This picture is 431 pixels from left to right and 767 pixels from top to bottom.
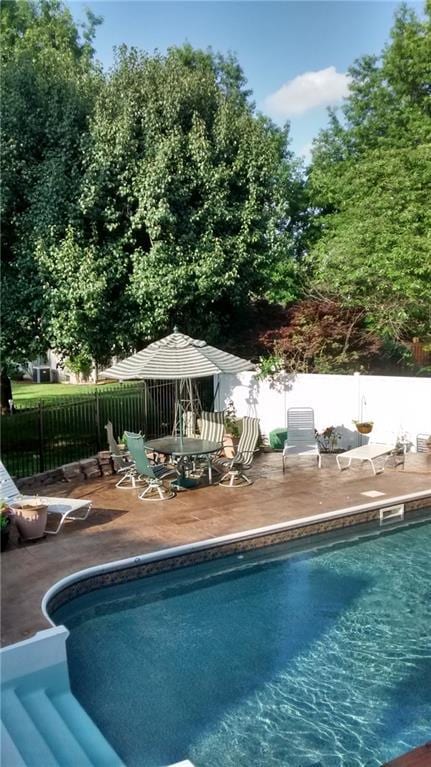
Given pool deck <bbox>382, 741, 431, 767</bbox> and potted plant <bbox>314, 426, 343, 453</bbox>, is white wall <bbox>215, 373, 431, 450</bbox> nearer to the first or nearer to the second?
potted plant <bbox>314, 426, 343, 453</bbox>

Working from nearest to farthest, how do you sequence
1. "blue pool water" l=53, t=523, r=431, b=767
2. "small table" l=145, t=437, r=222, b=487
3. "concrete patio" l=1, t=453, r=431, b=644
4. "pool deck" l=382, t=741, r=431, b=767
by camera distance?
"pool deck" l=382, t=741, r=431, b=767
"blue pool water" l=53, t=523, r=431, b=767
"concrete patio" l=1, t=453, r=431, b=644
"small table" l=145, t=437, r=222, b=487

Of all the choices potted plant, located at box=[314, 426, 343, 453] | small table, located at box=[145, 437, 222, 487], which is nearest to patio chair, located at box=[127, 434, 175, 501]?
small table, located at box=[145, 437, 222, 487]

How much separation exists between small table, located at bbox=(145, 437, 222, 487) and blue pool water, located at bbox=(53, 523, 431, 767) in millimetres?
2681

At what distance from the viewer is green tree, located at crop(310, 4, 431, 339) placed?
1495 cm

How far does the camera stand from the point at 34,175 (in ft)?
43.4

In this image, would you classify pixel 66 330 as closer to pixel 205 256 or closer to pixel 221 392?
pixel 205 256

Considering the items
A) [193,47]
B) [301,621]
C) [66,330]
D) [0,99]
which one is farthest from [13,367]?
[193,47]

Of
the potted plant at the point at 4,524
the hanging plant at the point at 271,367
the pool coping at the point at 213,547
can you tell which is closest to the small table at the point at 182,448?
the pool coping at the point at 213,547

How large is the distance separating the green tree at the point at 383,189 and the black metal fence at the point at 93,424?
5018mm

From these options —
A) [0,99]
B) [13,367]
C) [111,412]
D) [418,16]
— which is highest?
[418,16]

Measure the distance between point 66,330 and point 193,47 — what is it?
1506cm

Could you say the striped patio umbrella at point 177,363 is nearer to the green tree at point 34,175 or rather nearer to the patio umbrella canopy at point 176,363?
the patio umbrella canopy at point 176,363

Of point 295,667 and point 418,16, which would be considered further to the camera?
point 418,16

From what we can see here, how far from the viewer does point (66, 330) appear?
42.7 ft
